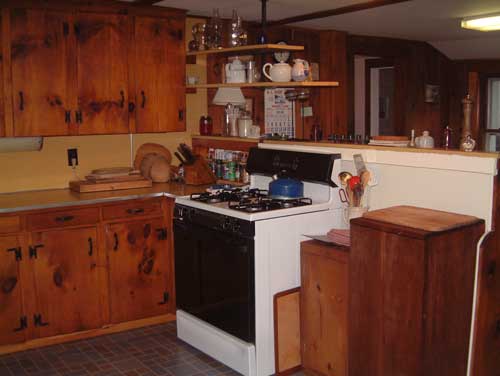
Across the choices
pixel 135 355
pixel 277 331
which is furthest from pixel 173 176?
pixel 277 331

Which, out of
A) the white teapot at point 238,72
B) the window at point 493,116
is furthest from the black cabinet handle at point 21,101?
the window at point 493,116

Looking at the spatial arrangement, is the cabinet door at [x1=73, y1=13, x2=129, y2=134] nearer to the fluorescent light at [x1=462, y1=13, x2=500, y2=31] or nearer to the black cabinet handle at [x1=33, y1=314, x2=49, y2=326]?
the black cabinet handle at [x1=33, y1=314, x2=49, y2=326]

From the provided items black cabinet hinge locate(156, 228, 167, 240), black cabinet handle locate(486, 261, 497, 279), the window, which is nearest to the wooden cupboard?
black cabinet handle locate(486, 261, 497, 279)

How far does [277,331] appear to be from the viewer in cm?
323

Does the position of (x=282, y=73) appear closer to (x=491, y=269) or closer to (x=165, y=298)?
(x=165, y=298)

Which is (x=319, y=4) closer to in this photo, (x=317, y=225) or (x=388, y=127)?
(x=317, y=225)

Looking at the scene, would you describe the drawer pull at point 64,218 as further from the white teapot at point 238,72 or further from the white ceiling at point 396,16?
the white ceiling at point 396,16

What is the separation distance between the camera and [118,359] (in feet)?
11.6

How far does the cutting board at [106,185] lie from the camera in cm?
412

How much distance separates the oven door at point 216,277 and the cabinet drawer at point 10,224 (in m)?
0.92

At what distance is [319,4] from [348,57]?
1.66 metres

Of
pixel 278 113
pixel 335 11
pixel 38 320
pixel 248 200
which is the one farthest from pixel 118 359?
pixel 335 11

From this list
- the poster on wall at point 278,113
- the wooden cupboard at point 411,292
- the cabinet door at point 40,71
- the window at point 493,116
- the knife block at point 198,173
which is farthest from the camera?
the window at point 493,116

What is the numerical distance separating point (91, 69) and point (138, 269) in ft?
4.52
